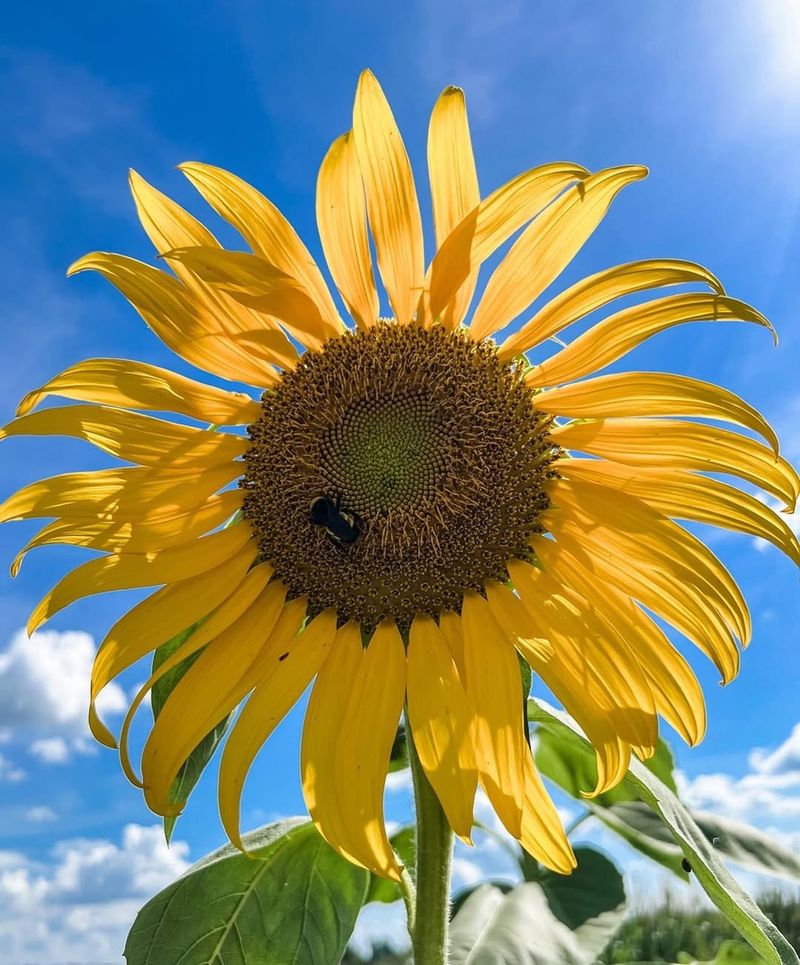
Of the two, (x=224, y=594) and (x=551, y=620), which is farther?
(x=224, y=594)

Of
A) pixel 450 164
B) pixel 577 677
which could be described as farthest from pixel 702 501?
A: pixel 450 164

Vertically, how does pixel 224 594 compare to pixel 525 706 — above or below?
above

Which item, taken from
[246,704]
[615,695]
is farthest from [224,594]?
[615,695]

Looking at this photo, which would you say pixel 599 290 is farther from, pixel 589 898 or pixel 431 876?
pixel 589 898

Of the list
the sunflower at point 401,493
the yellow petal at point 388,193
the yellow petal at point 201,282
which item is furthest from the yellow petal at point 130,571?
the yellow petal at point 388,193

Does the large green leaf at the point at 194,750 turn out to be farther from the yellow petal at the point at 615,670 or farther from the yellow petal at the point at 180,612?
the yellow petal at the point at 615,670

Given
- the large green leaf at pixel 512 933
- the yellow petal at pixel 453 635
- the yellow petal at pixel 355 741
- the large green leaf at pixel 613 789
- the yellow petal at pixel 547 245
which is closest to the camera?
the yellow petal at pixel 355 741

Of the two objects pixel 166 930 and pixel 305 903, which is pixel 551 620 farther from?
pixel 166 930
